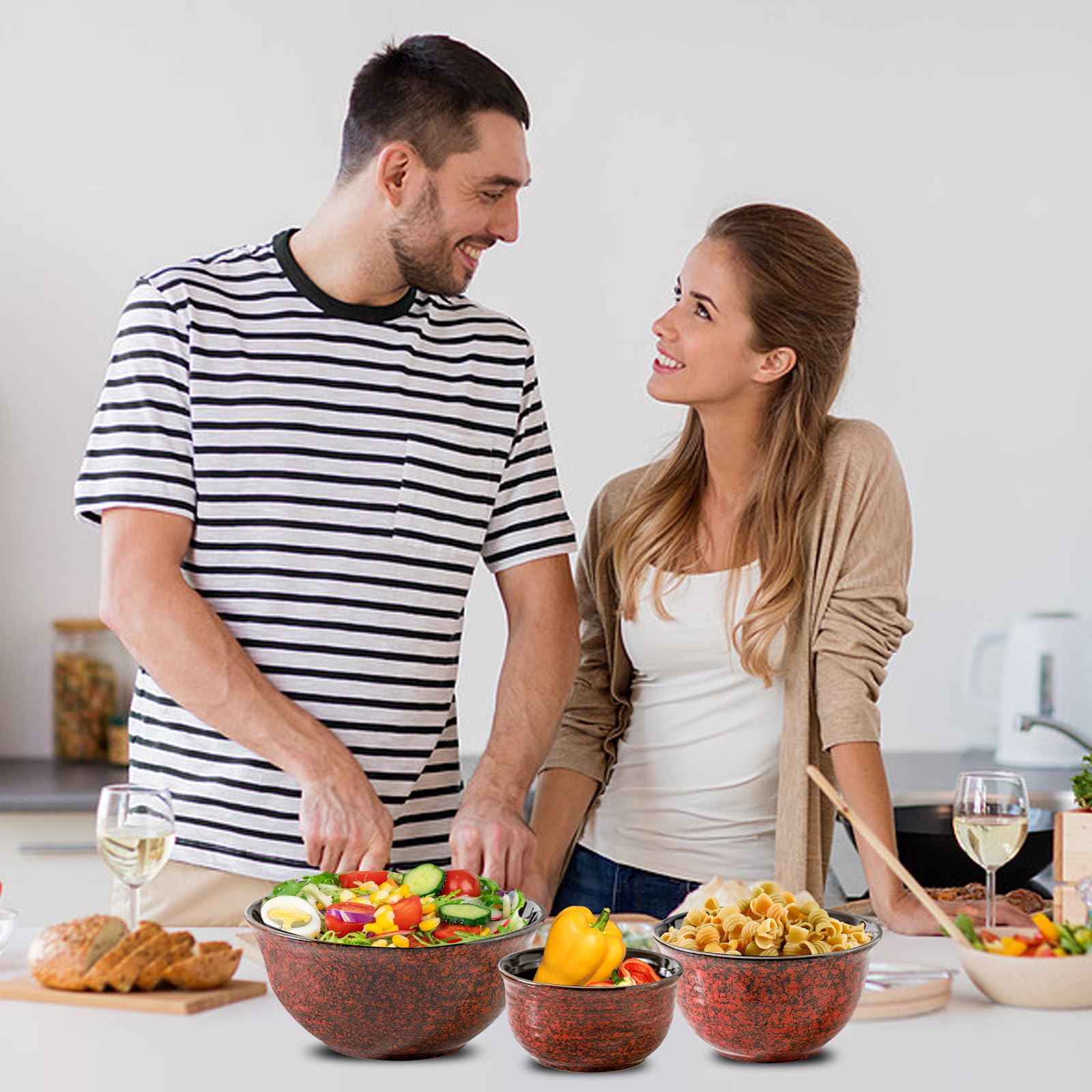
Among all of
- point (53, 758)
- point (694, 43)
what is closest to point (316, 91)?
point (694, 43)

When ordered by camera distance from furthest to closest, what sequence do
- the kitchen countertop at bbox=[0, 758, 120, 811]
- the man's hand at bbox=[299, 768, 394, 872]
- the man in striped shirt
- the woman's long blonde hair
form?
1. the kitchen countertop at bbox=[0, 758, 120, 811]
2. the woman's long blonde hair
3. the man in striped shirt
4. the man's hand at bbox=[299, 768, 394, 872]

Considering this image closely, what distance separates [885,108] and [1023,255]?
42cm

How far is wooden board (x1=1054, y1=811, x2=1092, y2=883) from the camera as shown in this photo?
56.6 inches

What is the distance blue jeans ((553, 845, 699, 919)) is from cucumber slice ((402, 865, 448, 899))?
74cm

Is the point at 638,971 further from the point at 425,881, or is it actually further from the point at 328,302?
the point at 328,302

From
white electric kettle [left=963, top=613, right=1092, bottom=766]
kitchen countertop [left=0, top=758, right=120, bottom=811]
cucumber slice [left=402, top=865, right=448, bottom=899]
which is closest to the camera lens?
cucumber slice [left=402, top=865, right=448, bottom=899]

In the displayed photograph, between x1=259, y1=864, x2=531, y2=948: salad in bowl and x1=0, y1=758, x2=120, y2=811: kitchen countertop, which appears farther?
x1=0, y1=758, x2=120, y2=811: kitchen countertop

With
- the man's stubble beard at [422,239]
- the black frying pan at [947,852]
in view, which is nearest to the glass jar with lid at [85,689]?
the man's stubble beard at [422,239]

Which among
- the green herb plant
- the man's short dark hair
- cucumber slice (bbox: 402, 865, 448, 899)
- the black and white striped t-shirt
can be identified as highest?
the man's short dark hair

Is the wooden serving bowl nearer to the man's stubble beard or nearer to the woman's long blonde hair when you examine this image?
the woman's long blonde hair

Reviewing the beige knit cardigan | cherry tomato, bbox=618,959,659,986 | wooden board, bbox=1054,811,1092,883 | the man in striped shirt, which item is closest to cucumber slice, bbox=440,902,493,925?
cherry tomato, bbox=618,959,659,986

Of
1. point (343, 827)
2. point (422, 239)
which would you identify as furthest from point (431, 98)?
point (343, 827)

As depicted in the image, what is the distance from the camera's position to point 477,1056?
1.20 metres

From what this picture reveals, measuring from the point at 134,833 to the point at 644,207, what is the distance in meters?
2.12
